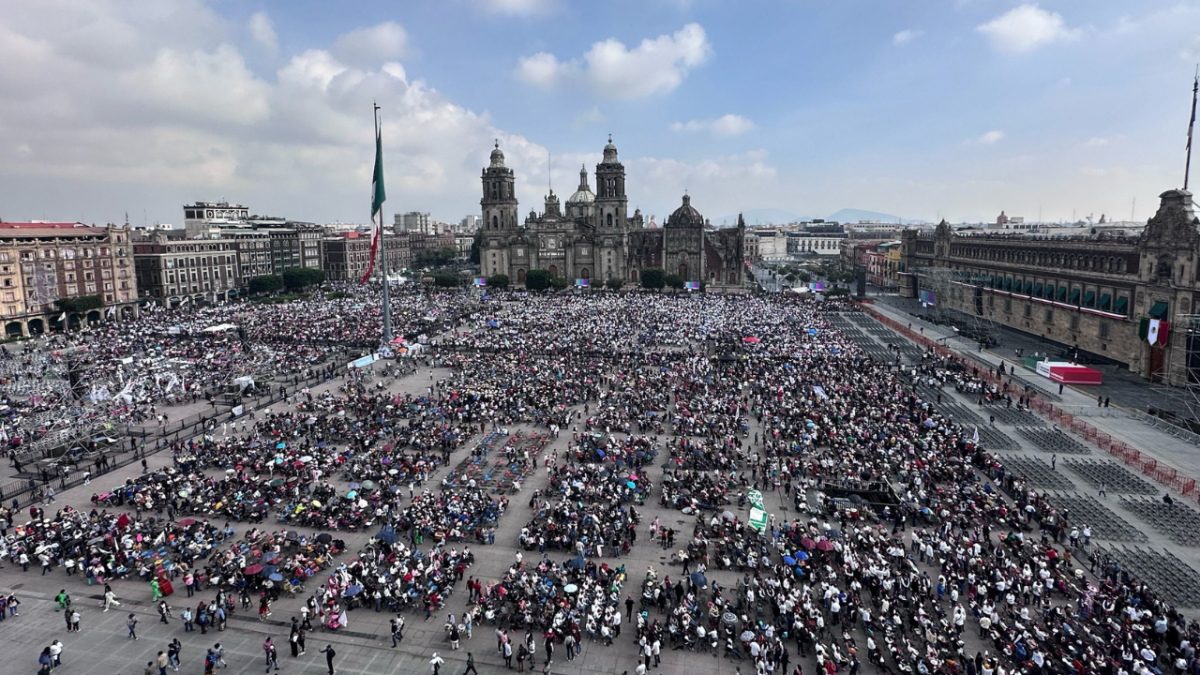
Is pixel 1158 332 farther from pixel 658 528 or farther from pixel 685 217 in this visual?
pixel 685 217

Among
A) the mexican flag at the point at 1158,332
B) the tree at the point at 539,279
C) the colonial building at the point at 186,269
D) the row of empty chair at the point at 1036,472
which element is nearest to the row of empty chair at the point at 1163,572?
the row of empty chair at the point at 1036,472

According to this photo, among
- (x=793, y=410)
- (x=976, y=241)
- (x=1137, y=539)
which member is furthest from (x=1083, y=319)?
(x=1137, y=539)

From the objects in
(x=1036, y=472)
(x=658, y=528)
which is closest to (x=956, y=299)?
(x=1036, y=472)

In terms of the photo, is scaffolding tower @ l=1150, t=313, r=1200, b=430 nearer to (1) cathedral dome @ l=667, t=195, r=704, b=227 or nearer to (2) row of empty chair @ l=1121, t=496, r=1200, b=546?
(2) row of empty chair @ l=1121, t=496, r=1200, b=546

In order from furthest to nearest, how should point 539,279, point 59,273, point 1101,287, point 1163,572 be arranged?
1. point 539,279
2. point 59,273
3. point 1101,287
4. point 1163,572

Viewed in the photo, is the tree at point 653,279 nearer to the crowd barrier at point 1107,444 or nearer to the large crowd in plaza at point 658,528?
the crowd barrier at point 1107,444

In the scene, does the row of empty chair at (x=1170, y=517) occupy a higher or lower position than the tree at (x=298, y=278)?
lower
